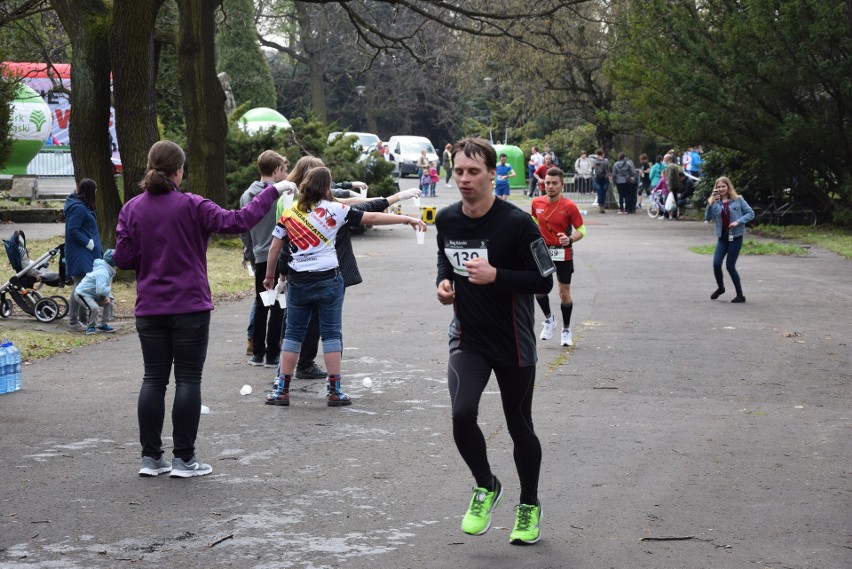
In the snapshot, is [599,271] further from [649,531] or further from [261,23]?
[261,23]

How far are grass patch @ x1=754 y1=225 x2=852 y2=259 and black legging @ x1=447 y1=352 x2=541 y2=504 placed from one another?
694 inches

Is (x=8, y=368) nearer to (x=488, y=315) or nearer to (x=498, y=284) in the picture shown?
(x=488, y=315)

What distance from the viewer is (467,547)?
5477mm

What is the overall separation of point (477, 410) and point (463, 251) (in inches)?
29.4

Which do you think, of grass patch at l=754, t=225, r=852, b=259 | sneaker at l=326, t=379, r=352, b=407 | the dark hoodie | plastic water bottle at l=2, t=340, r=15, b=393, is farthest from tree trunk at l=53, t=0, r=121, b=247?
grass patch at l=754, t=225, r=852, b=259

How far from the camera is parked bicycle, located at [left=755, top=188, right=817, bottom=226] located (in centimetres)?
2919

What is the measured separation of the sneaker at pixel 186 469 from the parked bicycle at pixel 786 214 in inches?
967

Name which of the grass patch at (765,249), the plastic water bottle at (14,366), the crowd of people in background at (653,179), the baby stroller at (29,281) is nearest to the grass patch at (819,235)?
the grass patch at (765,249)

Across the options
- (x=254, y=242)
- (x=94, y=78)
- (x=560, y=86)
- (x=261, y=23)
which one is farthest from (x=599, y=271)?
(x=261, y=23)

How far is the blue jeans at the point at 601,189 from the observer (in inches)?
1475

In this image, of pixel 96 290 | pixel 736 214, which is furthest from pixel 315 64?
pixel 96 290

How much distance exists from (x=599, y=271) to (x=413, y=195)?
11044 millimetres

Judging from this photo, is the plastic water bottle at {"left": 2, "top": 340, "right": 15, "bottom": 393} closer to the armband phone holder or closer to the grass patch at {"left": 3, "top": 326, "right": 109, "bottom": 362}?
the grass patch at {"left": 3, "top": 326, "right": 109, "bottom": 362}

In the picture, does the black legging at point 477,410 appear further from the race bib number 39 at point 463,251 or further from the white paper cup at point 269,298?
the white paper cup at point 269,298
